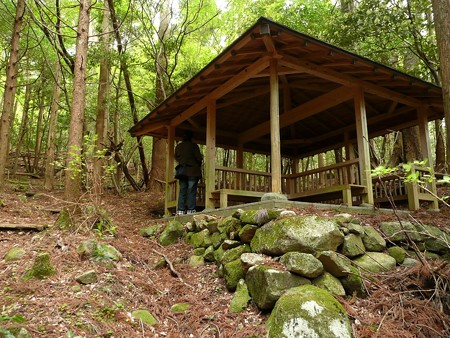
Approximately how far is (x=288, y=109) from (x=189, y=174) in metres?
3.43

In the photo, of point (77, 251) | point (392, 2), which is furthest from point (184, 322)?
point (392, 2)

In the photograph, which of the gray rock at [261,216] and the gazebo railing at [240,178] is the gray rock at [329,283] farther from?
the gazebo railing at [240,178]

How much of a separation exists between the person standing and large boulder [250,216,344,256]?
348 cm

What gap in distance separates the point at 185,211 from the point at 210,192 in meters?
1.16

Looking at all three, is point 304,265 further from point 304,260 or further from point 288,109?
Result: point 288,109

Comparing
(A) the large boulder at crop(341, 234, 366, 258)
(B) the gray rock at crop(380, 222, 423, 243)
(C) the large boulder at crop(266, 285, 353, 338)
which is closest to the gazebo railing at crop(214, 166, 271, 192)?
(B) the gray rock at crop(380, 222, 423, 243)

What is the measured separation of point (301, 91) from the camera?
909cm

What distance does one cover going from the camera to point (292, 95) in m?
9.39

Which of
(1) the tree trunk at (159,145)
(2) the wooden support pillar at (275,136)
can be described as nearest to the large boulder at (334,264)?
(2) the wooden support pillar at (275,136)

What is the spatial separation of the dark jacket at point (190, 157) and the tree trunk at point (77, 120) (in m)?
2.42

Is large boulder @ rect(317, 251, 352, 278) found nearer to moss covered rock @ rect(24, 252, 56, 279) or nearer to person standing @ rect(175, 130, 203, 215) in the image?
moss covered rock @ rect(24, 252, 56, 279)

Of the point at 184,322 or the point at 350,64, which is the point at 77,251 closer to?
the point at 184,322

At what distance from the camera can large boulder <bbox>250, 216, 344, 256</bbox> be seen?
4.24 m

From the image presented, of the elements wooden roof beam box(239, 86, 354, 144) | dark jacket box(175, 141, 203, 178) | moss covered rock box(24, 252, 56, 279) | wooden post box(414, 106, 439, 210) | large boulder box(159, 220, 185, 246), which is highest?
wooden roof beam box(239, 86, 354, 144)
